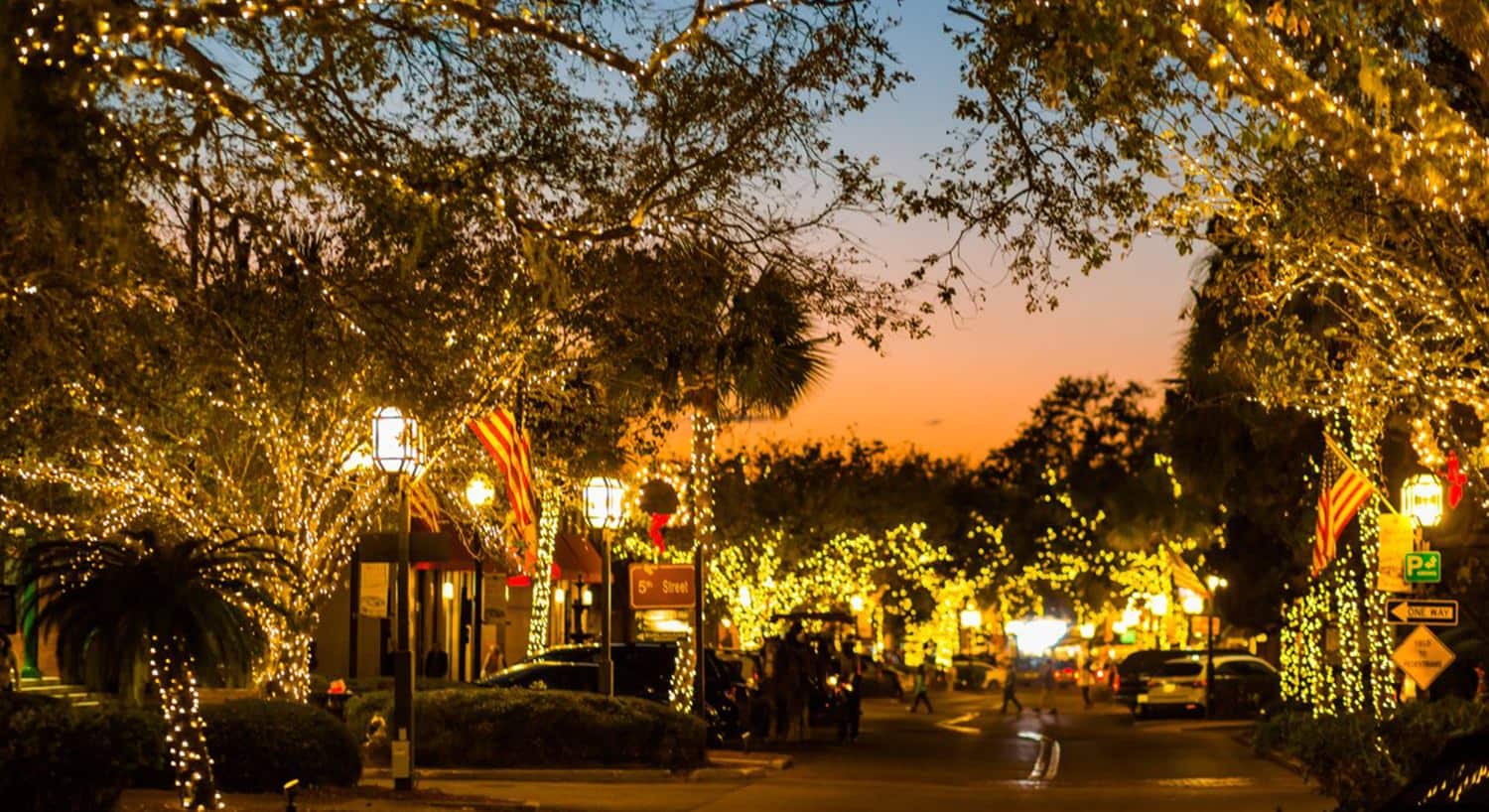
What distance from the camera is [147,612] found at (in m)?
15.9

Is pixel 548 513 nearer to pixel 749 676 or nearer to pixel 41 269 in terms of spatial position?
pixel 749 676

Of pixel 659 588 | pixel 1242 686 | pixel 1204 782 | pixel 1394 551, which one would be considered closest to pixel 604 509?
pixel 659 588

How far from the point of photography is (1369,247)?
1859 centimetres

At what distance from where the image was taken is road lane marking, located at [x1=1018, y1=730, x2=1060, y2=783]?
95.5 feet

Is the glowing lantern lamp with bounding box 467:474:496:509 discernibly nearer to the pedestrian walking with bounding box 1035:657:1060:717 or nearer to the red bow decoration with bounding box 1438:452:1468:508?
the red bow decoration with bounding box 1438:452:1468:508

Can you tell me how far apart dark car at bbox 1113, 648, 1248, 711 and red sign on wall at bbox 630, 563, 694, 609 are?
24695 millimetres

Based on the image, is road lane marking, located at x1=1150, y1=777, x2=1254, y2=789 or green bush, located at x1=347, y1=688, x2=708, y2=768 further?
road lane marking, located at x1=1150, y1=777, x2=1254, y2=789

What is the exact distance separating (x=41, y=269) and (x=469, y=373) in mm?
8145

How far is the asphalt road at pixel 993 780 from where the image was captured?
22.8 metres

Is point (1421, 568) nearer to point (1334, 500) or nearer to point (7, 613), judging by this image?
point (1334, 500)

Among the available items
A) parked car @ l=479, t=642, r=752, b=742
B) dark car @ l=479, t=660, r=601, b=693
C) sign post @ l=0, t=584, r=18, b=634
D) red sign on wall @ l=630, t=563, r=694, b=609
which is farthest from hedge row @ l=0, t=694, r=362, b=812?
parked car @ l=479, t=642, r=752, b=742

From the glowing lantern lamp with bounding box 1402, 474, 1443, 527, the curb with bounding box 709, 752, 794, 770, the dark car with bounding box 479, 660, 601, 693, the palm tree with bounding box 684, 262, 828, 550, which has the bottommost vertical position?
the curb with bounding box 709, 752, 794, 770

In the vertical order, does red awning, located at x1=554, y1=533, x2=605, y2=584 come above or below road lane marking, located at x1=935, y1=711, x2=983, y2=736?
above

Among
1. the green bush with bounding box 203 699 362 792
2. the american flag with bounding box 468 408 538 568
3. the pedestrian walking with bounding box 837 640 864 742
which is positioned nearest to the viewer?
the green bush with bounding box 203 699 362 792
